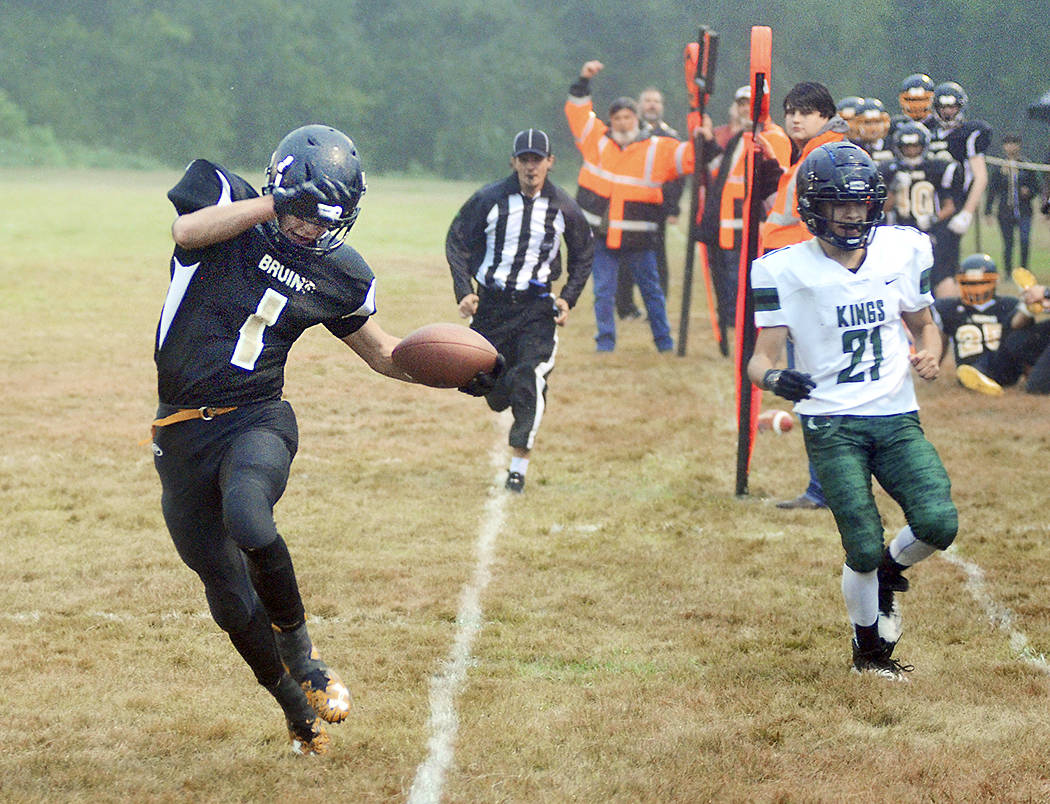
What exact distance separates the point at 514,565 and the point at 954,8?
1728cm

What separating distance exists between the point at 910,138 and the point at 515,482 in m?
4.70

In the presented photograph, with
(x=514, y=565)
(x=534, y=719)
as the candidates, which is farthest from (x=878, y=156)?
(x=534, y=719)

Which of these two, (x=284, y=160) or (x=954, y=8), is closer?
(x=284, y=160)

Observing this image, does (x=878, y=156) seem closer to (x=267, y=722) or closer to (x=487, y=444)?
(x=487, y=444)

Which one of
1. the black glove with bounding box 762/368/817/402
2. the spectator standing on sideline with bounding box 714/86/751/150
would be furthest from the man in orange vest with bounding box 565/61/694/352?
the black glove with bounding box 762/368/817/402

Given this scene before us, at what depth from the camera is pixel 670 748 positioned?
152 inches

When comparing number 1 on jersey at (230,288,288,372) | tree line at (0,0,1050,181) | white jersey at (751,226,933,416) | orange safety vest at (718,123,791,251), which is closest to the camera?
number 1 on jersey at (230,288,288,372)

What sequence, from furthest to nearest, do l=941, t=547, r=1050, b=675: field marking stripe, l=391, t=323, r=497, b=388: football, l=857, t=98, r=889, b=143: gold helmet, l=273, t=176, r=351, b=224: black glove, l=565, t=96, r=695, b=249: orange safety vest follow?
l=565, t=96, r=695, b=249: orange safety vest, l=857, t=98, r=889, b=143: gold helmet, l=941, t=547, r=1050, b=675: field marking stripe, l=391, t=323, r=497, b=388: football, l=273, t=176, r=351, b=224: black glove

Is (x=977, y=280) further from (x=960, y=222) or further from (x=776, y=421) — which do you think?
(x=776, y=421)

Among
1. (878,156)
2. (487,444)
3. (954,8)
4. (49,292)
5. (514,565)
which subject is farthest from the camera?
(954,8)

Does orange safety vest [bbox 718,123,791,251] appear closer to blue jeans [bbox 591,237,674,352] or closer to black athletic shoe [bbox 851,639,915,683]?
blue jeans [bbox 591,237,674,352]

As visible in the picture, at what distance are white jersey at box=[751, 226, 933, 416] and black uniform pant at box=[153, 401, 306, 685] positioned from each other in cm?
178

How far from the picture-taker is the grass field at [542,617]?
12.2ft

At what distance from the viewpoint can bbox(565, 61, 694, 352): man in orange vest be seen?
37.4ft
